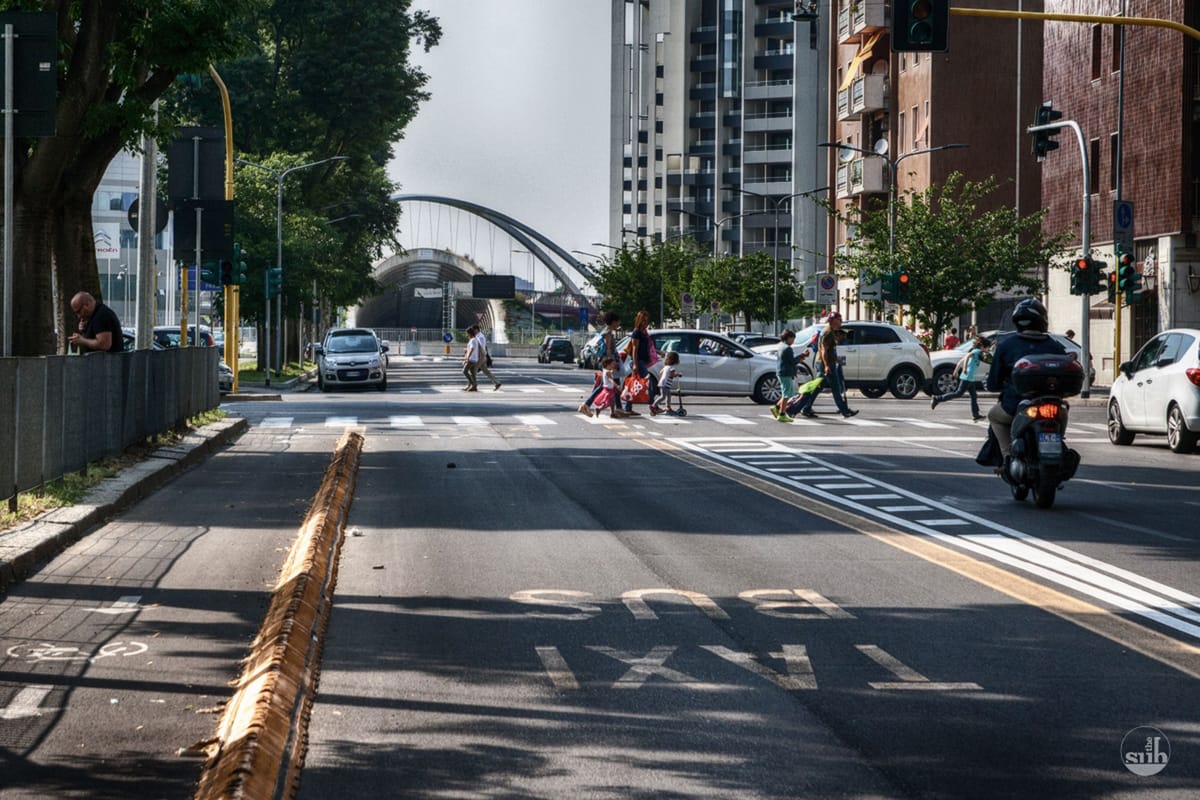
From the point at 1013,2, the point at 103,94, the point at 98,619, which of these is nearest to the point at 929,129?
the point at 1013,2

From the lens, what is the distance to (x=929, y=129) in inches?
2648

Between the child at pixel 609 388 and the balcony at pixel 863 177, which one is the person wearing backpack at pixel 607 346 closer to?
the child at pixel 609 388

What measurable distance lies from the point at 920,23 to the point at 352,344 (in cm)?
3028

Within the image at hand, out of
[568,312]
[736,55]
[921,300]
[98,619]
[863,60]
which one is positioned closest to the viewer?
[98,619]

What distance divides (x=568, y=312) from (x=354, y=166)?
11791cm

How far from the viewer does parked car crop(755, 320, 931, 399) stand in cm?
4096

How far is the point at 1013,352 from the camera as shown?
49.0 feet

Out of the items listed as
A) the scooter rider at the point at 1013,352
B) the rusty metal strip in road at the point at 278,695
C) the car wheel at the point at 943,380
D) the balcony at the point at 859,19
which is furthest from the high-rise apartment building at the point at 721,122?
the rusty metal strip in road at the point at 278,695

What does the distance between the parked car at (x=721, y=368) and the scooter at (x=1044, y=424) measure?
2277cm

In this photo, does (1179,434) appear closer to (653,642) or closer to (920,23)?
(920,23)

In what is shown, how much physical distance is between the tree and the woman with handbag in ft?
71.6

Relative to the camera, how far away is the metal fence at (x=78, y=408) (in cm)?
1192

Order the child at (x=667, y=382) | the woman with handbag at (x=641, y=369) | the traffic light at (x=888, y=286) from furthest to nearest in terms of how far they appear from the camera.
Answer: the traffic light at (x=888, y=286), the child at (x=667, y=382), the woman with handbag at (x=641, y=369)

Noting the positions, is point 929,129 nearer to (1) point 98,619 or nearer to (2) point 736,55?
(1) point 98,619
